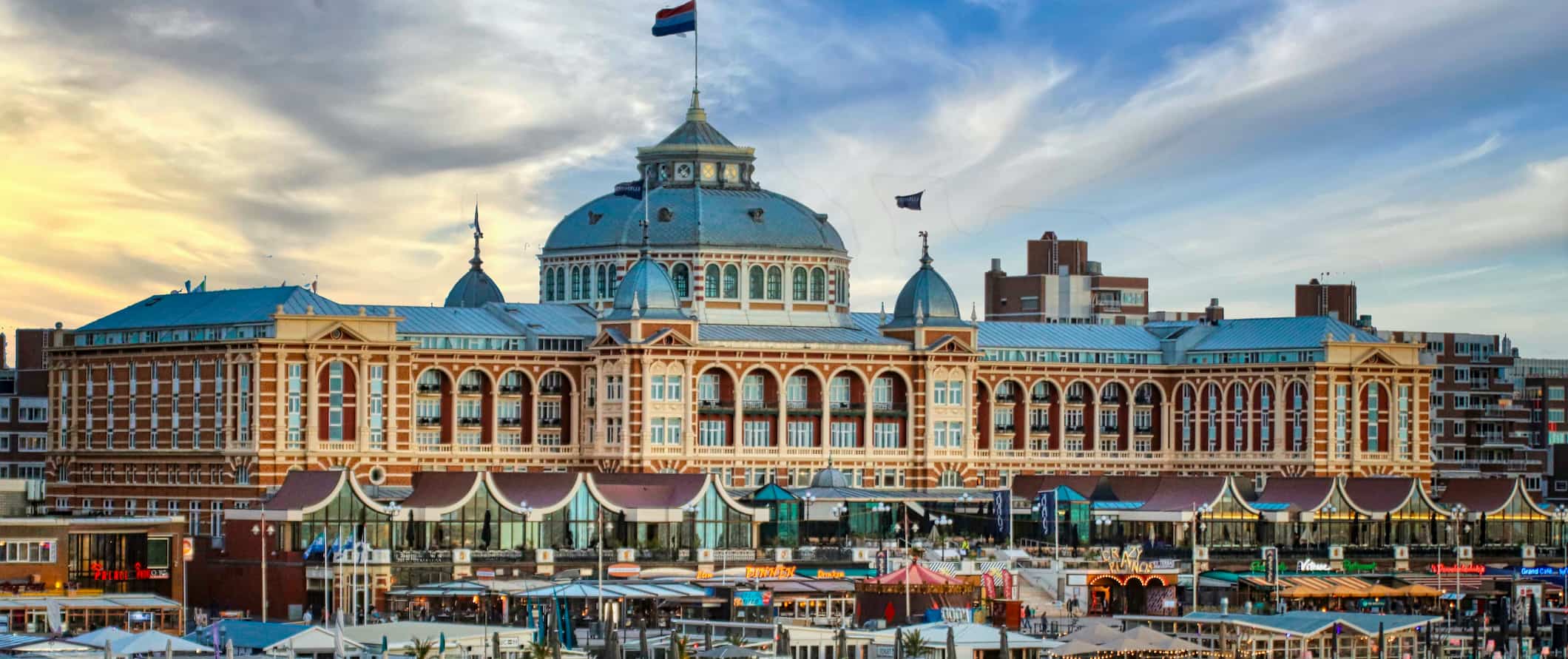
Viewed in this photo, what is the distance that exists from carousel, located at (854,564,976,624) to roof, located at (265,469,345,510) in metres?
29.4

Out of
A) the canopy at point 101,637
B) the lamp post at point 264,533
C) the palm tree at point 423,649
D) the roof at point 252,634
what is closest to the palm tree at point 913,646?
the palm tree at point 423,649

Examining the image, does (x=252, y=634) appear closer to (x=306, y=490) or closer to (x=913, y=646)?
(x=913, y=646)

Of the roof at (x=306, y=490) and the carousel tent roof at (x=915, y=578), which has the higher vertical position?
the roof at (x=306, y=490)

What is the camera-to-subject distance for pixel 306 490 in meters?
194

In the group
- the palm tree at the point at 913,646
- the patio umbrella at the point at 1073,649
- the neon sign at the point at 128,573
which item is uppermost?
the neon sign at the point at 128,573

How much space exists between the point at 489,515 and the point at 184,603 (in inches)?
766

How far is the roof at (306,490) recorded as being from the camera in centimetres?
19300

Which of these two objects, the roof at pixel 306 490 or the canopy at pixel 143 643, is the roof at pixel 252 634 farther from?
the roof at pixel 306 490

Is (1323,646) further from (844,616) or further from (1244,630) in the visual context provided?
(844,616)

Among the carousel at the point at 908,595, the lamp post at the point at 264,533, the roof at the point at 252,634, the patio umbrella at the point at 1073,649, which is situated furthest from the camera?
the lamp post at the point at 264,533

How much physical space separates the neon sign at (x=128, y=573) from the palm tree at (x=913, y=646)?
49.3 metres

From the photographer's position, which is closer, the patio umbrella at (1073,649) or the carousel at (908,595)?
the patio umbrella at (1073,649)

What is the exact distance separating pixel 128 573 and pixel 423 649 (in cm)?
4676

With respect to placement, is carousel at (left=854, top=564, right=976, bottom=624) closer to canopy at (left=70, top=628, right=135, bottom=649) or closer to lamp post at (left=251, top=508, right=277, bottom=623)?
lamp post at (left=251, top=508, right=277, bottom=623)
